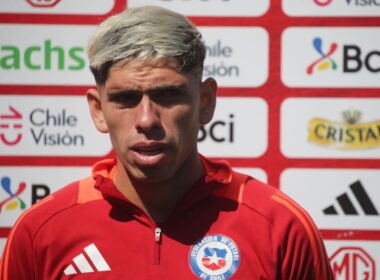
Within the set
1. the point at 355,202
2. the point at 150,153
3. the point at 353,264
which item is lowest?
the point at 353,264

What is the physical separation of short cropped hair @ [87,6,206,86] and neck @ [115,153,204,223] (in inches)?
6.1

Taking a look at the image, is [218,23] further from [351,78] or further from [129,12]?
[129,12]

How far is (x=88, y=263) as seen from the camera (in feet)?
3.54

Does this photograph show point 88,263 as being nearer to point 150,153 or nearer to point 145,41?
point 150,153

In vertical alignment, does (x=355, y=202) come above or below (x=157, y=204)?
below

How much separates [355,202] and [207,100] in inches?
38.6

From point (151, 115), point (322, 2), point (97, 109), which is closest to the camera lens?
point (151, 115)

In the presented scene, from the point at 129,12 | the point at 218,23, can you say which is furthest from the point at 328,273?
the point at 218,23

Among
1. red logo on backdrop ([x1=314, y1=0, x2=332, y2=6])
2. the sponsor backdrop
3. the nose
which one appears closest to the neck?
the nose

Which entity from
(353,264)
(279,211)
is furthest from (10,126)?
(279,211)

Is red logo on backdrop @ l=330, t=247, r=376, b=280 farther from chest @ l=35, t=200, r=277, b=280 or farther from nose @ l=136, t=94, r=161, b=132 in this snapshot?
nose @ l=136, t=94, r=161, b=132

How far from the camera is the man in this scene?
3.41 feet

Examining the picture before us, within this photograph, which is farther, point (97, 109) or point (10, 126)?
point (10, 126)

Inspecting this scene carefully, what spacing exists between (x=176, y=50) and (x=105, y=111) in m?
0.14
